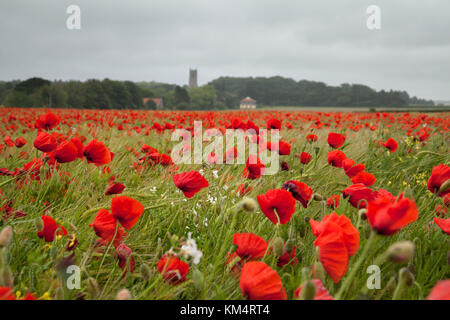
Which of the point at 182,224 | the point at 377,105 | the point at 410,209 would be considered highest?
the point at 377,105

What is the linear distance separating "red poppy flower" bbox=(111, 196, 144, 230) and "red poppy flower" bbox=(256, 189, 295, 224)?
363 mm

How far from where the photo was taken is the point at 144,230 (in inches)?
50.9

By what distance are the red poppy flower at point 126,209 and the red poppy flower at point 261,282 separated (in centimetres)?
36

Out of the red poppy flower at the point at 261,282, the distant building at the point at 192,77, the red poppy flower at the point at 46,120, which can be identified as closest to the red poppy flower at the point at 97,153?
the red poppy flower at the point at 46,120

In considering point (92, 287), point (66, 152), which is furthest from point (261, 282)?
point (66, 152)

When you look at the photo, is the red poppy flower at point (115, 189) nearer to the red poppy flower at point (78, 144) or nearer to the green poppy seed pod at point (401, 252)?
the red poppy flower at point (78, 144)

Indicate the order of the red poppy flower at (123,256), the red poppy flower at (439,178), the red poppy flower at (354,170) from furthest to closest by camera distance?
1. the red poppy flower at (354,170)
2. the red poppy flower at (439,178)
3. the red poppy flower at (123,256)

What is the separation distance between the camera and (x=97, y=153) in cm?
145

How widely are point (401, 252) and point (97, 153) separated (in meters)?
1.30

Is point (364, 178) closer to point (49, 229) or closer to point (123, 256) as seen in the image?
point (123, 256)

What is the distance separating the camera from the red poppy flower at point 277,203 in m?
0.93
